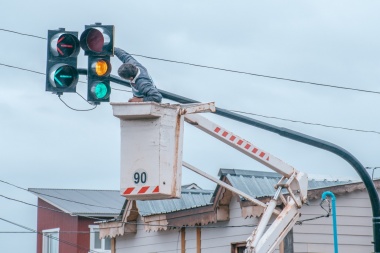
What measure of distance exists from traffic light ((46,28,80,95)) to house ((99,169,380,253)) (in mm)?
8553

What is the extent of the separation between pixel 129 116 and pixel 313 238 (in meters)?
8.82

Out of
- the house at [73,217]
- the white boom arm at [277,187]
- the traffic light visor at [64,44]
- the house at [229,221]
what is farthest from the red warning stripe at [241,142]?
the house at [73,217]

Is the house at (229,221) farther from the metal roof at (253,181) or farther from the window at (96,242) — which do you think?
the window at (96,242)

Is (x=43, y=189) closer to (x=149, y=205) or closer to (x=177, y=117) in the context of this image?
(x=149, y=205)

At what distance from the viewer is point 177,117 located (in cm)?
1570

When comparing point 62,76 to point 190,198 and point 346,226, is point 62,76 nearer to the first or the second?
point 346,226

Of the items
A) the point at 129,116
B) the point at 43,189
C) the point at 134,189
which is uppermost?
the point at 43,189

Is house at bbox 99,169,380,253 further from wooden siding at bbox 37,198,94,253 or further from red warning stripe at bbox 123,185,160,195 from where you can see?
wooden siding at bbox 37,198,94,253

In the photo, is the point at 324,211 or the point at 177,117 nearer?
the point at 177,117

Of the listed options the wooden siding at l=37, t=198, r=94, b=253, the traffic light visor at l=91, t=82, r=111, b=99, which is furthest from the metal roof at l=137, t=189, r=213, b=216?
the traffic light visor at l=91, t=82, r=111, b=99

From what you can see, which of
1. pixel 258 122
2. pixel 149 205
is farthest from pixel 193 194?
pixel 258 122

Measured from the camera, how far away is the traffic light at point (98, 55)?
48.9 feet

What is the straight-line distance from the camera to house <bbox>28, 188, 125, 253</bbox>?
42.6m

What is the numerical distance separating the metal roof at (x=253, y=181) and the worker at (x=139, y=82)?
29.1ft
